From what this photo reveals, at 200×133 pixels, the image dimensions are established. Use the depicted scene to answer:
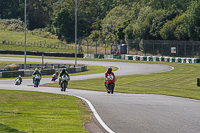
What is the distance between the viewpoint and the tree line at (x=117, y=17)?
274ft

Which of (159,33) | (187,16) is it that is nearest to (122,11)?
(159,33)

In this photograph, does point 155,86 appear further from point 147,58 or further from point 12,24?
point 12,24

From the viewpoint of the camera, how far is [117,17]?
117000 mm

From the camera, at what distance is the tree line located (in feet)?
274

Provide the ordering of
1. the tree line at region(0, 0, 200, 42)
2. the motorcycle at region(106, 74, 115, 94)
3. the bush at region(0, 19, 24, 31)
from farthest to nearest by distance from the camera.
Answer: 1. the bush at region(0, 19, 24, 31)
2. the tree line at region(0, 0, 200, 42)
3. the motorcycle at region(106, 74, 115, 94)

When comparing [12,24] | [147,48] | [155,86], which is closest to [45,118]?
[155,86]

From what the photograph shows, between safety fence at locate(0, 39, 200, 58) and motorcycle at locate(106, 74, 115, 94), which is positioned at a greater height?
safety fence at locate(0, 39, 200, 58)

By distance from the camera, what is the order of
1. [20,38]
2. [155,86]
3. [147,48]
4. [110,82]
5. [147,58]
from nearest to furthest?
1. [110,82]
2. [155,86]
3. [147,58]
4. [147,48]
5. [20,38]

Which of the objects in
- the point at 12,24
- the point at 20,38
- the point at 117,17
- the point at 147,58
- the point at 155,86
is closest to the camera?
the point at 155,86

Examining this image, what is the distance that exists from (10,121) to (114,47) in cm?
7768

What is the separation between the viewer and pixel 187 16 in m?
80.2

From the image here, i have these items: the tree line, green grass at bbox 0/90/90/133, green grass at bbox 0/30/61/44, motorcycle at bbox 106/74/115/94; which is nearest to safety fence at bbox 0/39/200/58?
the tree line

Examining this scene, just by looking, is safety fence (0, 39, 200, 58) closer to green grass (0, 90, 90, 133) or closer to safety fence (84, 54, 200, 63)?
safety fence (84, 54, 200, 63)

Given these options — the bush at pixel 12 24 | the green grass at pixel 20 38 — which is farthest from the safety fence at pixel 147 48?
the bush at pixel 12 24
